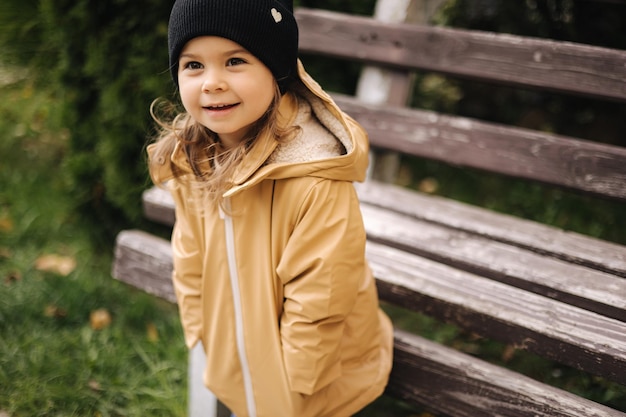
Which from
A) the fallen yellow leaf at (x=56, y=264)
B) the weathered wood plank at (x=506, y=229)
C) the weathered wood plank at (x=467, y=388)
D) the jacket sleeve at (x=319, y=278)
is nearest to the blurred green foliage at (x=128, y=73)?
the fallen yellow leaf at (x=56, y=264)

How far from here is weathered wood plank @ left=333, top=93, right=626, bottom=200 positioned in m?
2.34

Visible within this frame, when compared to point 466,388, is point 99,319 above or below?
below

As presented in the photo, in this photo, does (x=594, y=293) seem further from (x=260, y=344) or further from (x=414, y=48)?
(x=414, y=48)

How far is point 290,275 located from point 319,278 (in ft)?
0.31

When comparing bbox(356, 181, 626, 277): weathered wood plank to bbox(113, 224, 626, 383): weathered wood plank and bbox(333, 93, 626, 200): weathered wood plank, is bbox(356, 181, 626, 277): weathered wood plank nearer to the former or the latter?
bbox(333, 93, 626, 200): weathered wood plank

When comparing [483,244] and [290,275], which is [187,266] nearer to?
[290,275]

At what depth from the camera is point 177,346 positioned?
2.72m

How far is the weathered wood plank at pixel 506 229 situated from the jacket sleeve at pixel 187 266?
878 mm

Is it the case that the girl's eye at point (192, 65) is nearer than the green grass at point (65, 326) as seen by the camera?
Yes

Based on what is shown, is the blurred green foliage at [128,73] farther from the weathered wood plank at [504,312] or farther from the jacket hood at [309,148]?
the weathered wood plank at [504,312]

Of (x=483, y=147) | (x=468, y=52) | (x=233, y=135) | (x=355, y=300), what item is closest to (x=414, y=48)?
(x=468, y=52)

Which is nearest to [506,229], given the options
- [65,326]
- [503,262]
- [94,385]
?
[503,262]

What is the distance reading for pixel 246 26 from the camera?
1530 millimetres

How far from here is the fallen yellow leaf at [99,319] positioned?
287 cm
